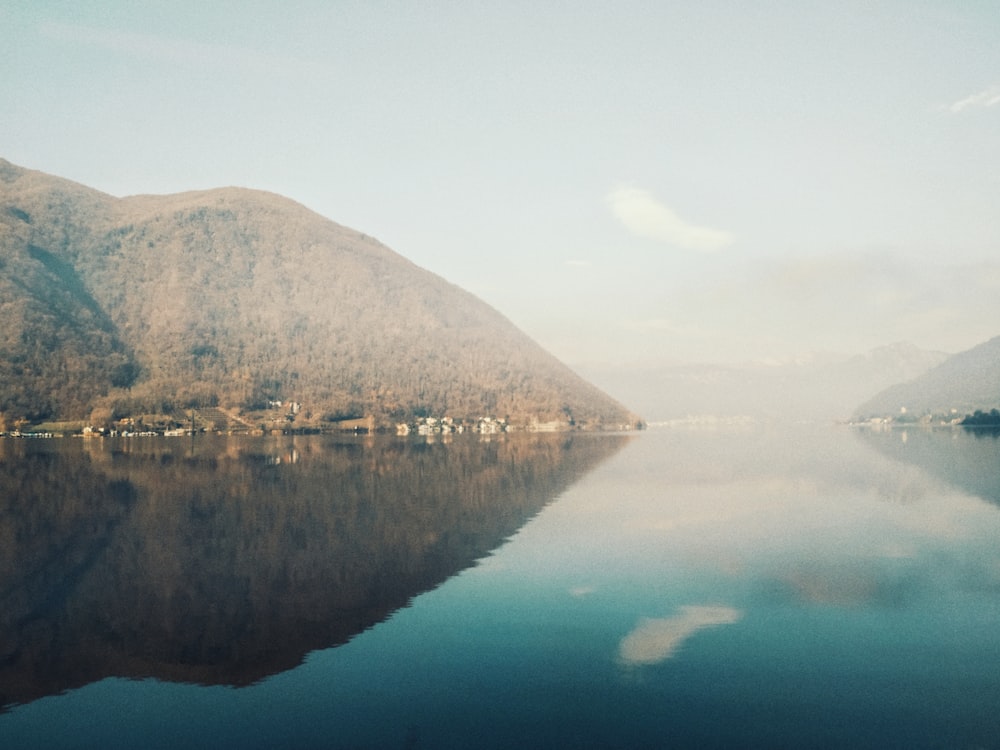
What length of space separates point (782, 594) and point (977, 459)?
352 feet

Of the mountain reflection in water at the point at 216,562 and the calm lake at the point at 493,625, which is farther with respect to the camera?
the mountain reflection in water at the point at 216,562

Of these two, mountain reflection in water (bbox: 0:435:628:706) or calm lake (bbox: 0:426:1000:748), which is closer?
calm lake (bbox: 0:426:1000:748)

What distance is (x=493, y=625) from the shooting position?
29.1 meters

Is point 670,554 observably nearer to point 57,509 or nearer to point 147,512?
point 147,512

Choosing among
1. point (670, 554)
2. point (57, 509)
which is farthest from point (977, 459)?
point (57, 509)

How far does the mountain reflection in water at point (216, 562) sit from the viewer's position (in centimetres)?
2581

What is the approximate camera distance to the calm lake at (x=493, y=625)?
20.0 meters

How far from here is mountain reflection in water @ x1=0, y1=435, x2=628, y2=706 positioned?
25812 millimetres

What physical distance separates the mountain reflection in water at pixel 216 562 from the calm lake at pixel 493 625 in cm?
20

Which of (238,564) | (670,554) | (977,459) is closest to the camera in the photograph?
(238,564)

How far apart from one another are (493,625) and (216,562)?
65.9ft

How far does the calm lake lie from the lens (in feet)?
65.7

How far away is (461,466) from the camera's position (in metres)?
107

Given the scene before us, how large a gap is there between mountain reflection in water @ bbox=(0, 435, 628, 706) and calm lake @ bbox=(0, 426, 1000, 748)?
7.8 inches
